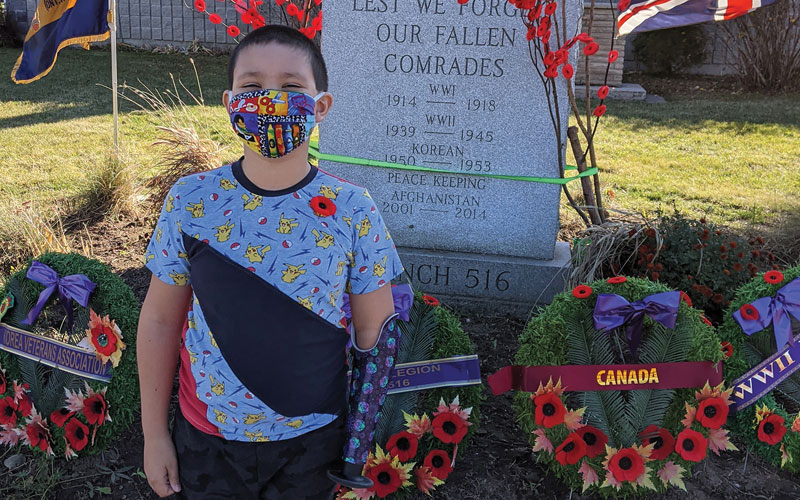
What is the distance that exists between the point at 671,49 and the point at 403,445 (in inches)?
470

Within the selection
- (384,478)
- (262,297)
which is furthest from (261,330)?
(384,478)

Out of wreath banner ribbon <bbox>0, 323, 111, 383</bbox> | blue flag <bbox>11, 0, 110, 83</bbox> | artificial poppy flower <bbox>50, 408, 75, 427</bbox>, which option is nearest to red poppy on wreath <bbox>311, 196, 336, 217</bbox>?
wreath banner ribbon <bbox>0, 323, 111, 383</bbox>

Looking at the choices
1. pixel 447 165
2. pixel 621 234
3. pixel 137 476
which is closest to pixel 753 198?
pixel 621 234

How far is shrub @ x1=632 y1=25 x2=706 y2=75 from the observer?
42.2 feet

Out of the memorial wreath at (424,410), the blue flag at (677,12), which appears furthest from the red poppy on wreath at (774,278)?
the blue flag at (677,12)

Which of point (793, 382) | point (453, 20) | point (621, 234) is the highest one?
point (453, 20)

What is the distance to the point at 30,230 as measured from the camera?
459 centimetres

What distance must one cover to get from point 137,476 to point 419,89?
8.07 ft

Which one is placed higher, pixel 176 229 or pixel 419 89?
pixel 419 89

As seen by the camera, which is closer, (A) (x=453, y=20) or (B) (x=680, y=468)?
(B) (x=680, y=468)

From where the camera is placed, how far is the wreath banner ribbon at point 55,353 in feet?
9.40

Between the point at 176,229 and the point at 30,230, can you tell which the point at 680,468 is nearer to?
the point at 176,229

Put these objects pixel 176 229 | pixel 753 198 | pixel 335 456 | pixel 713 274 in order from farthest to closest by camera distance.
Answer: pixel 753 198, pixel 713 274, pixel 335 456, pixel 176 229

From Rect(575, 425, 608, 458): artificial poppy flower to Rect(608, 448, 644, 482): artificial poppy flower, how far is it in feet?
0.21
